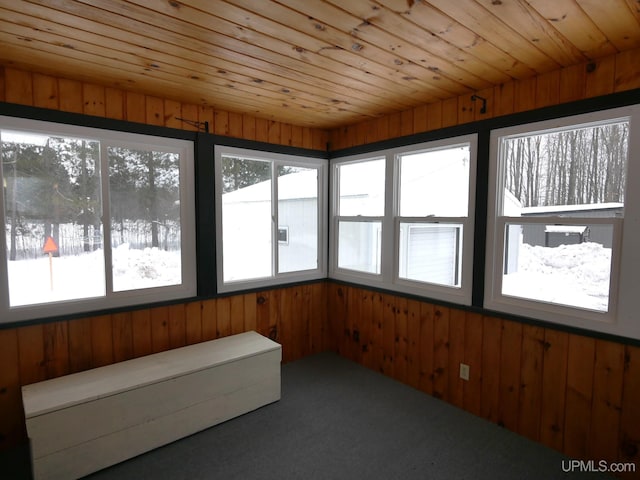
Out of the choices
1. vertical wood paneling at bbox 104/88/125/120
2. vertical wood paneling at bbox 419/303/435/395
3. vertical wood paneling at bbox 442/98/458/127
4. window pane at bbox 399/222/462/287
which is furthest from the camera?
vertical wood paneling at bbox 419/303/435/395

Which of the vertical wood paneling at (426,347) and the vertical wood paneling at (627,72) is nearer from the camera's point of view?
the vertical wood paneling at (627,72)

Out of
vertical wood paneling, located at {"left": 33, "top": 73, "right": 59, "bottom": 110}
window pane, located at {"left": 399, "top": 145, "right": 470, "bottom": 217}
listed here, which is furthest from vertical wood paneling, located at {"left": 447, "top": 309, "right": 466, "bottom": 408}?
vertical wood paneling, located at {"left": 33, "top": 73, "right": 59, "bottom": 110}

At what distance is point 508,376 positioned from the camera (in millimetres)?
2412

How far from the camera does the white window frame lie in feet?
6.11

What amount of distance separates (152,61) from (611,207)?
2798 mm

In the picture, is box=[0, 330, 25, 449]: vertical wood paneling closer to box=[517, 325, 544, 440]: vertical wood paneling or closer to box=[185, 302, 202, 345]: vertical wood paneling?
box=[185, 302, 202, 345]: vertical wood paneling

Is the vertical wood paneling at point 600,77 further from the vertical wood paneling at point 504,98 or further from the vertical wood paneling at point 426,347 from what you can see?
the vertical wood paneling at point 426,347

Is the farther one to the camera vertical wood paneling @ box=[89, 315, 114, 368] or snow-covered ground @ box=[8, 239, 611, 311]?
vertical wood paneling @ box=[89, 315, 114, 368]

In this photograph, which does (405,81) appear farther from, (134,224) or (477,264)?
(134,224)

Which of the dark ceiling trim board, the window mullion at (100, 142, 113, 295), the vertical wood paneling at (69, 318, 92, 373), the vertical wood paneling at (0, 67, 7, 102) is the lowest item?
the vertical wood paneling at (69, 318, 92, 373)

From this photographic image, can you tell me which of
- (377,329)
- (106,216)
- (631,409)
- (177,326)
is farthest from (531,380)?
(106,216)

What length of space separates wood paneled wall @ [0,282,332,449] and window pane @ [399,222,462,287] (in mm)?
1108

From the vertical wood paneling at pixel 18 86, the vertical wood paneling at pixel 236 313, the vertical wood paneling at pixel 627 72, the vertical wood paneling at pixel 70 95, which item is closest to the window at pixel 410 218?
the vertical wood paneling at pixel 627 72

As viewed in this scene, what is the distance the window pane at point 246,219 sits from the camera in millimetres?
3100
